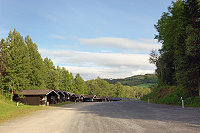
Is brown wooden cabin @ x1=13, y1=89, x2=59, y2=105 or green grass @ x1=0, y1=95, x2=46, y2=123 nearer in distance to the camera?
green grass @ x1=0, y1=95, x2=46, y2=123

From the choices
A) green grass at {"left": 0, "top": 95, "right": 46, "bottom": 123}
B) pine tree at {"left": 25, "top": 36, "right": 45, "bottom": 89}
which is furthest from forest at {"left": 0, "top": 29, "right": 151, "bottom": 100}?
green grass at {"left": 0, "top": 95, "right": 46, "bottom": 123}

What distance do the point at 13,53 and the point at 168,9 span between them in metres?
39.9

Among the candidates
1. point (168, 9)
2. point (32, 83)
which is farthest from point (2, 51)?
point (168, 9)

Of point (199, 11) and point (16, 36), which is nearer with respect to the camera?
point (199, 11)

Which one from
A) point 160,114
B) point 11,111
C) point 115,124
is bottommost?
point 11,111

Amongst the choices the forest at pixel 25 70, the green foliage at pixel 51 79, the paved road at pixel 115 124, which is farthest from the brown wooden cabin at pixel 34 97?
the paved road at pixel 115 124

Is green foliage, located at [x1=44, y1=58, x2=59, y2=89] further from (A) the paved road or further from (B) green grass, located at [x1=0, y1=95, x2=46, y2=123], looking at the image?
(A) the paved road

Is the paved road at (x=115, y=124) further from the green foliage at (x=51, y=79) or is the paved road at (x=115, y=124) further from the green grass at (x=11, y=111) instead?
the green foliage at (x=51, y=79)

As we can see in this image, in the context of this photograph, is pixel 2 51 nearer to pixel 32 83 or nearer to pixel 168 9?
pixel 32 83

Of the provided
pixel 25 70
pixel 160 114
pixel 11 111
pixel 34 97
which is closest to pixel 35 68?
pixel 25 70

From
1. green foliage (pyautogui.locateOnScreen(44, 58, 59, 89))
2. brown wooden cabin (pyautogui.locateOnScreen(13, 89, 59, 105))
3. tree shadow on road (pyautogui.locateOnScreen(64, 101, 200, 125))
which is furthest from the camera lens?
green foliage (pyautogui.locateOnScreen(44, 58, 59, 89))

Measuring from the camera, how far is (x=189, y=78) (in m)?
21.9

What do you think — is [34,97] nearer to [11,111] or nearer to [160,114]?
[11,111]

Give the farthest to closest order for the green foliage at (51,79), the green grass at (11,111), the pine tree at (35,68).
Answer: the green foliage at (51,79) → the pine tree at (35,68) → the green grass at (11,111)
